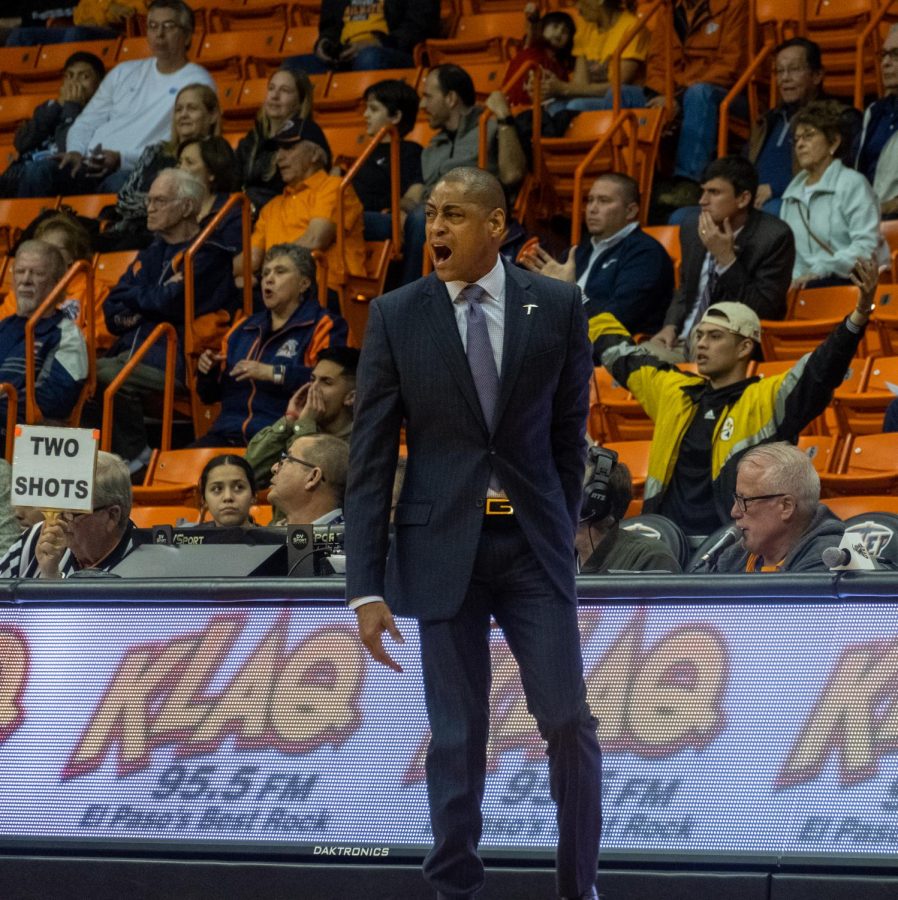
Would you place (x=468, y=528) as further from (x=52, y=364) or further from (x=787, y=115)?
(x=787, y=115)

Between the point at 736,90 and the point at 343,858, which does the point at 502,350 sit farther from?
the point at 736,90

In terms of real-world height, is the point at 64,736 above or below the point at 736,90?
below

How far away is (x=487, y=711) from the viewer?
13.1ft

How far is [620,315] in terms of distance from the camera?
9.09 m

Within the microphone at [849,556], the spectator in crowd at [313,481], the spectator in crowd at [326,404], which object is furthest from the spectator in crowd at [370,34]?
the microphone at [849,556]

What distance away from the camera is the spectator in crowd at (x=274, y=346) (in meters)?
8.90

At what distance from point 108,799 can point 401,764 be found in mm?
769

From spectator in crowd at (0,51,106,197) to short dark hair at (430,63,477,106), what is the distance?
10.7ft

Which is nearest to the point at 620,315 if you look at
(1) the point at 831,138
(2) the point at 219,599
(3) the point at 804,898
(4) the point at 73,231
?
(1) the point at 831,138

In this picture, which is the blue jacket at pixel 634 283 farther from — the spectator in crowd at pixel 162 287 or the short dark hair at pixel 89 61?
the short dark hair at pixel 89 61

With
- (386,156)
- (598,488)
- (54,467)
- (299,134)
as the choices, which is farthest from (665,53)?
(54,467)

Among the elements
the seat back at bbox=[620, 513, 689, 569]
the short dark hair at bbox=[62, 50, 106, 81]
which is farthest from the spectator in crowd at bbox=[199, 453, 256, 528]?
the short dark hair at bbox=[62, 50, 106, 81]

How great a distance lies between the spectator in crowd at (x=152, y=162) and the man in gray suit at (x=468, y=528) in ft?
23.1

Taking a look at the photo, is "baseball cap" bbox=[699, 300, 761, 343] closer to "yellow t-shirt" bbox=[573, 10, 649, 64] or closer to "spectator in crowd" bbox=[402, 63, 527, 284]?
"spectator in crowd" bbox=[402, 63, 527, 284]
